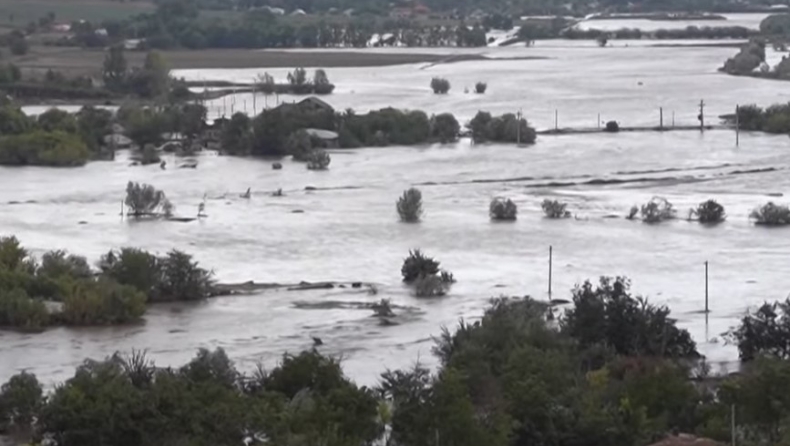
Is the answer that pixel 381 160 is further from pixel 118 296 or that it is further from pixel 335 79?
pixel 335 79

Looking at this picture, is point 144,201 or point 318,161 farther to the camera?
point 318,161

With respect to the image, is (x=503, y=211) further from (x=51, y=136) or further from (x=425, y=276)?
(x=51, y=136)

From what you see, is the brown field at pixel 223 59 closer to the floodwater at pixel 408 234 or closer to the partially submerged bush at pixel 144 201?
the floodwater at pixel 408 234

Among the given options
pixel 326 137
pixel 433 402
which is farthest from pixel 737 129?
pixel 433 402

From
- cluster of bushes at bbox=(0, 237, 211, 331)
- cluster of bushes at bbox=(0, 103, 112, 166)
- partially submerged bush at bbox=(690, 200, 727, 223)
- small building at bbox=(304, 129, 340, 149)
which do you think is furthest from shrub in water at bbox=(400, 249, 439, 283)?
small building at bbox=(304, 129, 340, 149)

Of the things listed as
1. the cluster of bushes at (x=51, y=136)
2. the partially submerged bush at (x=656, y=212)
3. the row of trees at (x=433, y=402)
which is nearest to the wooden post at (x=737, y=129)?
the partially submerged bush at (x=656, y=212)

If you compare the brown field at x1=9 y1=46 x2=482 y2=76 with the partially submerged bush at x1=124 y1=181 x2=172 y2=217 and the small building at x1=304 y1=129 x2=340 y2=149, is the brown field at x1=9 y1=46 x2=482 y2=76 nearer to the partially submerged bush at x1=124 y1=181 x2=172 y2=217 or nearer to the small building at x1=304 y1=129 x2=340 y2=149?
the small building at x1=304 y1=129 x2=340 y2=149
